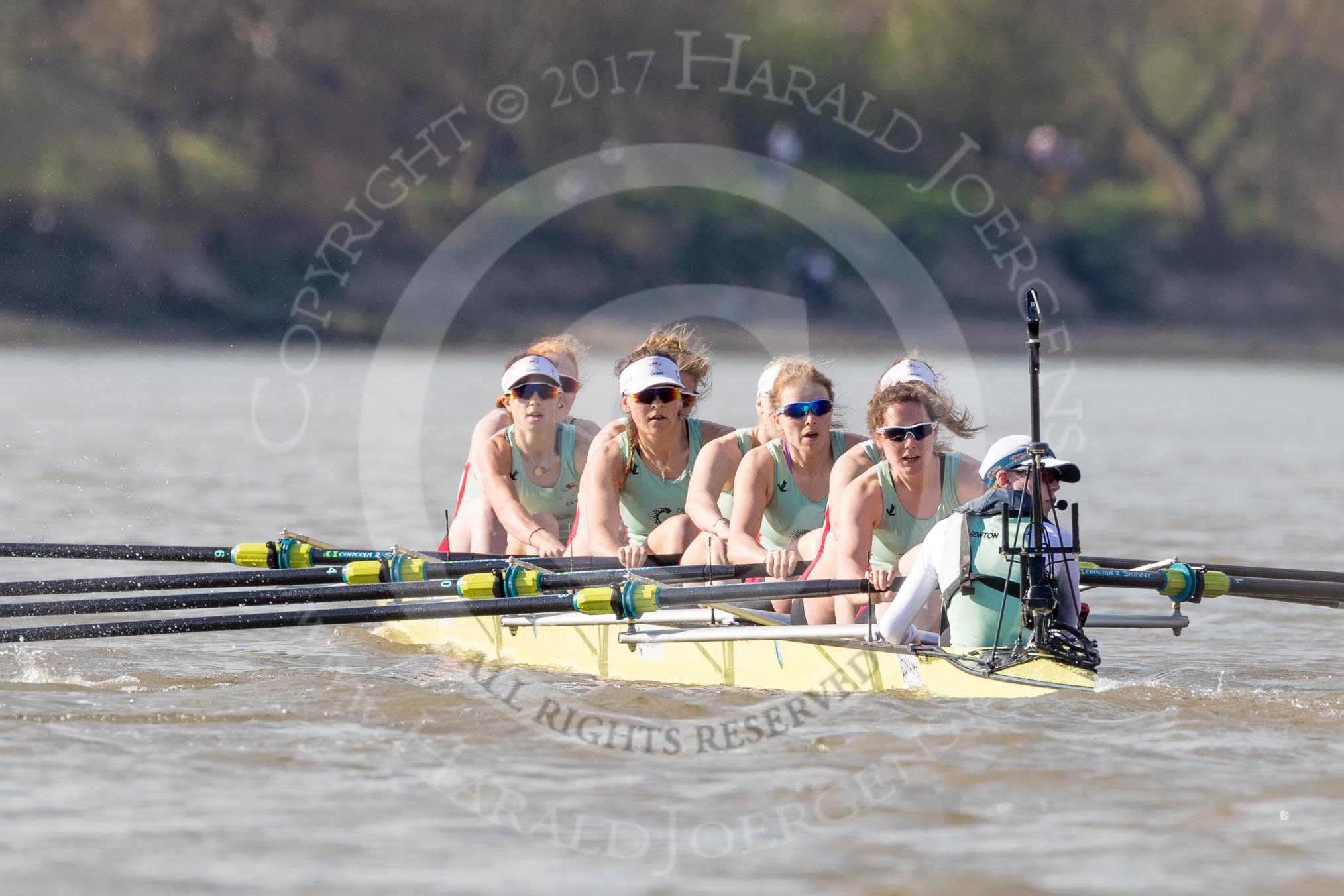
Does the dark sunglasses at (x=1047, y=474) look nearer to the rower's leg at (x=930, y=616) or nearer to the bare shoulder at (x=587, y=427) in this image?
the rower's leg at (x=930, y=616)

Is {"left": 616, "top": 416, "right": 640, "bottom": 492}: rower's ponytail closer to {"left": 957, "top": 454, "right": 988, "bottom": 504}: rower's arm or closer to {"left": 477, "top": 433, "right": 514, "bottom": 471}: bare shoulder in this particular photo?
{"left": 477, "top": 433, "right": 514, "bottom": 471}: bare shoulder

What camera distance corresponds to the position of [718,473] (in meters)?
8.57

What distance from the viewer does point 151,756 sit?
638 cm

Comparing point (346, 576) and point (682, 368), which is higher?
point (682, 368)

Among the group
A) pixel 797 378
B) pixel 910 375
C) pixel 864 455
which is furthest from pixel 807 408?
pixel 910 375

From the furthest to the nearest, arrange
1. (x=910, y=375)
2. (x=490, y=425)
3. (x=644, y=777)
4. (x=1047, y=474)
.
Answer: (x=490, y=425), (x=910, y=375), (x=1047, y=474), (x=644, y=777)

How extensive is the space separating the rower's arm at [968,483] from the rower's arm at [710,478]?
1248mm

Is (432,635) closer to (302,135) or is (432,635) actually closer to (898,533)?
(898,533)

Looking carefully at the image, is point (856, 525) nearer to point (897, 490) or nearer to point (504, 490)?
point (897, 490)

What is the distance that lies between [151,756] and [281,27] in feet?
111

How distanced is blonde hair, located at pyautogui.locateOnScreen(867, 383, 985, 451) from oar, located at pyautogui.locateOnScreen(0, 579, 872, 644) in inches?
28.5

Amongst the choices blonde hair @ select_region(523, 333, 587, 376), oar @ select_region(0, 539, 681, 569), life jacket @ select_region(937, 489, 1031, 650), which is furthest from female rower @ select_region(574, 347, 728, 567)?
life jacket @ select_region(937, 489, 1031, 650)

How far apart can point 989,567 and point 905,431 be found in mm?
1034

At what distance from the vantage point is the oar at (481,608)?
732cm
